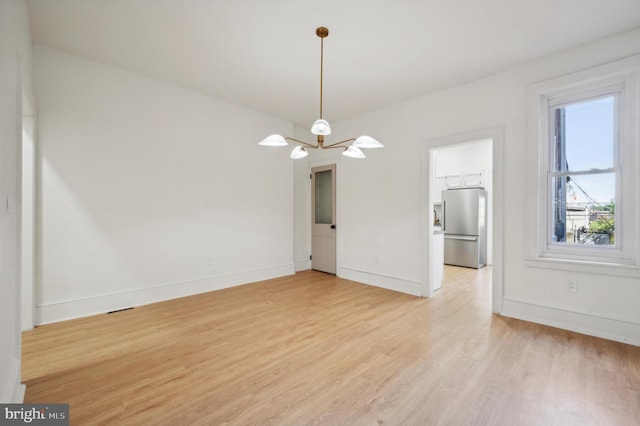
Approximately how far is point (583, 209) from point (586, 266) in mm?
631

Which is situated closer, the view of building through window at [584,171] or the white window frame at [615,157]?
the white window frame at [615,157]

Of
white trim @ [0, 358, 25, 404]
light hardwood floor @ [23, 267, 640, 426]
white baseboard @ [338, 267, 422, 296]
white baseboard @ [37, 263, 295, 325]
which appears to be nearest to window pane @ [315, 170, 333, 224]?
white baseboard @ [338, 267, 422, 296]

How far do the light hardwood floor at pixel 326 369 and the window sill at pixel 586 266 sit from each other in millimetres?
654

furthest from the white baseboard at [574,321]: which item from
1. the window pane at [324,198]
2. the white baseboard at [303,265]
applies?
the white baseboard at [303,265]

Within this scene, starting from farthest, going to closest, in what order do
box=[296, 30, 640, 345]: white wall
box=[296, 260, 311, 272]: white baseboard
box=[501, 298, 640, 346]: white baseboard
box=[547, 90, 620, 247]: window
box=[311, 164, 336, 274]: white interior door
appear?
box=[296, 260, 311, 272]: white baseboard < box=[311, 164, 336, 274]: white interior door < box=[547, 90, 620, 247]: window < box=[296, 30, 640, 345]: white wall < box=[501, 298, 640, 346]: white baseboard

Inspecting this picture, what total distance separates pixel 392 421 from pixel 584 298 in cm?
261

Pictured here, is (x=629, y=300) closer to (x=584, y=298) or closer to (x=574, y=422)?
(x=584, y=298)

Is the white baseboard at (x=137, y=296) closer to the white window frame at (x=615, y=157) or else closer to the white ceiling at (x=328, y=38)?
the white ceiling at (x=328, y=38)

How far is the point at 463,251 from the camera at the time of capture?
6102 mm

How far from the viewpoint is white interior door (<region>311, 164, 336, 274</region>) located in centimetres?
545

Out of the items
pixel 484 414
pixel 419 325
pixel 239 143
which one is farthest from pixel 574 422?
pixel 239 143

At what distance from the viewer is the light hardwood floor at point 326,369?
1728 millimetres

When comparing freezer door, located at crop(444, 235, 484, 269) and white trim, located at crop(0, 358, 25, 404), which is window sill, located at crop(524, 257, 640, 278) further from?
white trim, located at crop(0, 358, 25, 404)

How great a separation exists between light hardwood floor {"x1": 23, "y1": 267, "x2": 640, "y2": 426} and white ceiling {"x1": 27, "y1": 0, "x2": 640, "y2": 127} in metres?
2.95
